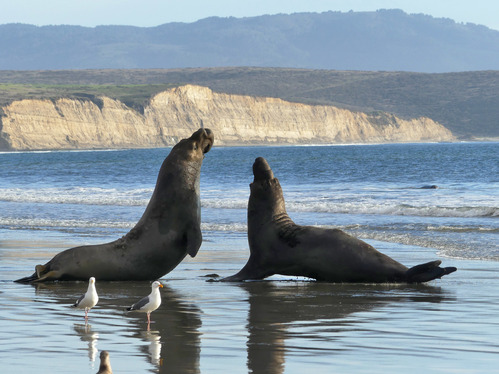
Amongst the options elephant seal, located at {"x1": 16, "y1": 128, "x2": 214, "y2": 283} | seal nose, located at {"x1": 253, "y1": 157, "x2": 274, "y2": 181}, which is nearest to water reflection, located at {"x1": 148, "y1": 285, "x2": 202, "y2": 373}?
elephant seal, located at {"x1": 16, "y1": 128, "x2": 214, "y2": 283}

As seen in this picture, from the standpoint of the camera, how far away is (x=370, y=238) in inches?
710

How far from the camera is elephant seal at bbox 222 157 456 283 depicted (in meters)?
11.5

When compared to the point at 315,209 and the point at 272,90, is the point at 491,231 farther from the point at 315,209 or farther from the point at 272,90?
the point at 272,90

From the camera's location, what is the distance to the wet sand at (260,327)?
6.83m

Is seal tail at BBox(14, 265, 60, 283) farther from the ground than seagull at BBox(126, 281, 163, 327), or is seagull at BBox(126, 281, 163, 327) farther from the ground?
seagull at BBox(126, 281, 163, 327)

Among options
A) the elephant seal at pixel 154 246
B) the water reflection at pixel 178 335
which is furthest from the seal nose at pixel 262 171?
the water reflection at pixel 178 335

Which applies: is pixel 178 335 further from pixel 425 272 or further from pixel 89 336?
pixel 425 272

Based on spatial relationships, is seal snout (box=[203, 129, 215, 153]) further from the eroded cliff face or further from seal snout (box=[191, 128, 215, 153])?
the eroded cliff face

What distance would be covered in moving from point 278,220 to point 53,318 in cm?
415

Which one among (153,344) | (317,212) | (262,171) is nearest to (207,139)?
(262,171)

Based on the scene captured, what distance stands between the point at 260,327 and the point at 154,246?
12.1 ft

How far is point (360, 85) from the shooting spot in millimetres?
186625

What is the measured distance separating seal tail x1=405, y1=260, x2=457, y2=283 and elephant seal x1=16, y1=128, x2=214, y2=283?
2559 mm

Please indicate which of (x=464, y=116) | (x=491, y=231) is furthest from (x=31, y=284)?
(x=464, y=116)
